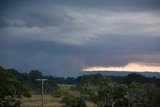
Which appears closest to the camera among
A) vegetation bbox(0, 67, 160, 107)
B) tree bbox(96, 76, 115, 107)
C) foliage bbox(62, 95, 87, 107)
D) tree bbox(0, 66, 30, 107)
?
tree bbox(0, 66, 30, 107)

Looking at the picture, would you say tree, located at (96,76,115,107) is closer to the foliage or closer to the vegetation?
the vegetation

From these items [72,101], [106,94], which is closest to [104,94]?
[106,94]

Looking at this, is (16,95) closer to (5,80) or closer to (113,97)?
(5,80)

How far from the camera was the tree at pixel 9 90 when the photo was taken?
59.4 metres

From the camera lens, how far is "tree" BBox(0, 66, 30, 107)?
59375mm

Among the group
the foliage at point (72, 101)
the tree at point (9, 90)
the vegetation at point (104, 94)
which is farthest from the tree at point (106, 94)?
the tree at point (9, 90)

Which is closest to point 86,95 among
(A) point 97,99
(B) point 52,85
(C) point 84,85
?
(C) point 84,85

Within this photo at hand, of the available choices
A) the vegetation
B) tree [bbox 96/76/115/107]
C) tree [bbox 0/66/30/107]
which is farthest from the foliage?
tree [bbox 0/66/30/107]

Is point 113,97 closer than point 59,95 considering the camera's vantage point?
Yes

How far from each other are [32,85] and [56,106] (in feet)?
190

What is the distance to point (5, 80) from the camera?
6153 cm

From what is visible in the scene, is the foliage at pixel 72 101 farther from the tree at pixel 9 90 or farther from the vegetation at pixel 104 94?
the tree at pixel 9 90

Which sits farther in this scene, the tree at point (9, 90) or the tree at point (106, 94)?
the tree at point (106, 94)

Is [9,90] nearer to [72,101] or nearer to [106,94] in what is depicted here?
[72,101]
